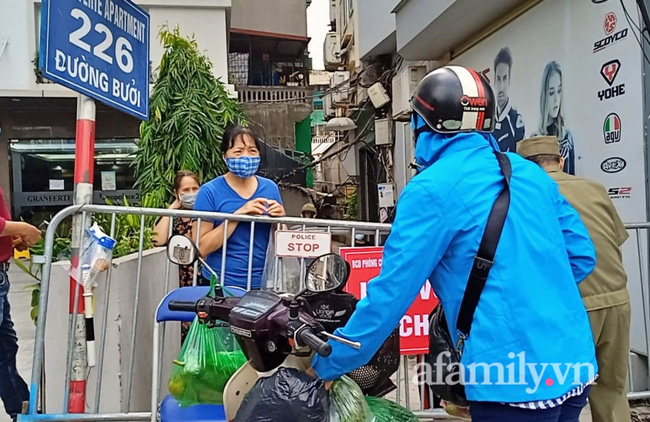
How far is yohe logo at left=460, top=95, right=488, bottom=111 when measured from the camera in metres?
1.63

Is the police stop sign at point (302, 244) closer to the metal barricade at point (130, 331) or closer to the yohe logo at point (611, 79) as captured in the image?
the metal barricade at point (130, 331)

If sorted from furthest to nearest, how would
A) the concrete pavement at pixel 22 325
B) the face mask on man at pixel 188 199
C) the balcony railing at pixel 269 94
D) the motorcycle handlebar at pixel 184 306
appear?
the balcony railing at pixel 269 94
the concrete pavement at pixel 22 325
the face mask on man at pixel 188 199
the motorcycle handlebar at pixel 184 306

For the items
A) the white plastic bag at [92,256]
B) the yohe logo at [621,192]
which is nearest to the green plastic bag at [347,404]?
the white plastic bag at [92,256]

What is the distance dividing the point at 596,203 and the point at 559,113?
2.56 m

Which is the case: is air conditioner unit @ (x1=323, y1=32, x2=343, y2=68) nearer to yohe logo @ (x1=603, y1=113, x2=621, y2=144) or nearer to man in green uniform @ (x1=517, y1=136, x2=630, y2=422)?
yohe logo @ (x1=603, y1=113, x2=621, y2=144)

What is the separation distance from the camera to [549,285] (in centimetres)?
156

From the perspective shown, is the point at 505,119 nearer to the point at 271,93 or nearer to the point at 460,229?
the point at 460,229

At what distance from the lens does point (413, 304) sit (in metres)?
3.15

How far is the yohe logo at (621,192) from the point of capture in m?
4.20

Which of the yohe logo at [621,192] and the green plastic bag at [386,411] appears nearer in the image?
the green plastic bag at [386,411]

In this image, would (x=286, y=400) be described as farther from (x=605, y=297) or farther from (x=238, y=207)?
(x=238, y=207)

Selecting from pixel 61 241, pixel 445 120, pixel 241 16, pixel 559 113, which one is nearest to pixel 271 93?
pixel 241 16

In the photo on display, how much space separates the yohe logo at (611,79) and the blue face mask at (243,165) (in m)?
2.71

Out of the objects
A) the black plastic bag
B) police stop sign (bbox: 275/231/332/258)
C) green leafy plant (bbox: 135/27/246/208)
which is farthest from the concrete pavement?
the black plastic bag
